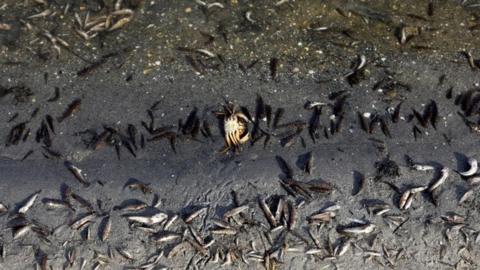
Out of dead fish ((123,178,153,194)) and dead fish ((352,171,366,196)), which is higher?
dead fish ((352,171,366,196))

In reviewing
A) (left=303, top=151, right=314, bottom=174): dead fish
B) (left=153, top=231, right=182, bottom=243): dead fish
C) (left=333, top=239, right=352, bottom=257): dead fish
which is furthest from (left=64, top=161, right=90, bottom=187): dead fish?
(left=333, top=239, right=352, bottom=257): dead fish

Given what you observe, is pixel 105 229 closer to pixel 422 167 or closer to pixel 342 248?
pixel 342 248

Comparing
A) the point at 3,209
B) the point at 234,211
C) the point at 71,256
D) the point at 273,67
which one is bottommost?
the point at 71,256

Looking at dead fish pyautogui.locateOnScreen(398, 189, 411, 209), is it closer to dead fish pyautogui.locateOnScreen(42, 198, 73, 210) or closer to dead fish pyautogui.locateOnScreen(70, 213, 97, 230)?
dead fish pyautogui.locateOnScreen(70, 213, 97, 230)

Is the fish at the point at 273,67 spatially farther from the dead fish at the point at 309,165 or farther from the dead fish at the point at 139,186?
the dead fish at the point at 139,186

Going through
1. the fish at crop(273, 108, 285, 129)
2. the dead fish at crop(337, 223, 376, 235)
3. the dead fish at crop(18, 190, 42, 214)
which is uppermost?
the fish at crop(273, 108, 285, 129)

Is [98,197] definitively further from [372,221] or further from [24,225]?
[372,221]

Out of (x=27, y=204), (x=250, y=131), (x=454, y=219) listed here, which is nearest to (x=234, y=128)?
(x=250, y=131)

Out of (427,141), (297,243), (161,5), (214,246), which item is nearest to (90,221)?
(214,246)
